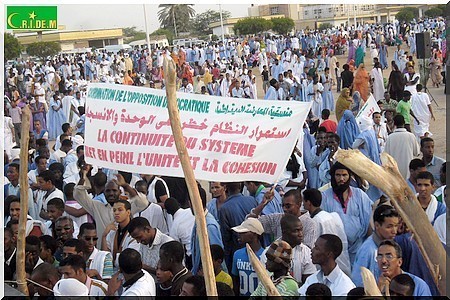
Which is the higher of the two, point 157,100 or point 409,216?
point 157,100

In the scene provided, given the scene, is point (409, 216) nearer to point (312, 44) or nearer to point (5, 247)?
point (5, 247)

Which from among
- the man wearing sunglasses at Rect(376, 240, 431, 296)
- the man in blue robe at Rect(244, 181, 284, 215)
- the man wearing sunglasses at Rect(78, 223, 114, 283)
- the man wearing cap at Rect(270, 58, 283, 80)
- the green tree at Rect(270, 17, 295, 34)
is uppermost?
the green tree at Rect(270, 17, 295, 34)

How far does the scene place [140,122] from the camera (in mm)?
5355

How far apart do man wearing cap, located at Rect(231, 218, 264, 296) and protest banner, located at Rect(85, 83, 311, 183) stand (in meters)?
0.39

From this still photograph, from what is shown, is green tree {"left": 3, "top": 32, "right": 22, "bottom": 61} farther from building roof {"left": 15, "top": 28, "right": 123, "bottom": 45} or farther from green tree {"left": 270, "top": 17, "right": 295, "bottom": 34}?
building roof {"left": 15, "top": 28, "right": 123, "bottom": 45}

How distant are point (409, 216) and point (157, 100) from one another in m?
3.09

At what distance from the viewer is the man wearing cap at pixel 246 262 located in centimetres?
462

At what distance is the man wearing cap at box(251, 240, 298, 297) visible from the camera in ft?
13.3

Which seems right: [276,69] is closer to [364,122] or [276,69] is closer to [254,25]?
[364,122]

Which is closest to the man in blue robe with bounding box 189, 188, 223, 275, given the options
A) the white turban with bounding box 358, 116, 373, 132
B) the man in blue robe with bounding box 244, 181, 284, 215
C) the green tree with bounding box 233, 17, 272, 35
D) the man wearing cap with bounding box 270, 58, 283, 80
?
the man in blue robe with bounding box 244, 181, 284, 215

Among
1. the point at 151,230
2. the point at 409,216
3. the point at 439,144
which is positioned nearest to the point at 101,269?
the point at 151,230

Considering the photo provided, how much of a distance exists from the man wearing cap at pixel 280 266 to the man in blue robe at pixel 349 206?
1123 mm

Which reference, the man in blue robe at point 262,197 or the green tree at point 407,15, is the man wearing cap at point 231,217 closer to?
the man in blue robe at point 262,197

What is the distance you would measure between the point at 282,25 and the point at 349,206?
49.1 meters
